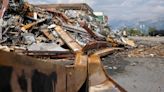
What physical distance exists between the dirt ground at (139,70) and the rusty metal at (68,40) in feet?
4.15

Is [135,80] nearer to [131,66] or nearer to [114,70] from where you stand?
[114,70]

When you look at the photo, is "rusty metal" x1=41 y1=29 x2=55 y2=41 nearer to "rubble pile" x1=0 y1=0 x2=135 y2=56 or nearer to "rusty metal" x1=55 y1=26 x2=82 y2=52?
"rubble pile" x1=0 y1=0 x2=135 y2=56

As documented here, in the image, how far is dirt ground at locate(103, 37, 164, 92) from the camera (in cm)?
838

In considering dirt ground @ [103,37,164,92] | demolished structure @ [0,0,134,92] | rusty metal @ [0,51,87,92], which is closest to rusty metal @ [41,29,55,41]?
A: demolished structure @ [0,0,134,92]

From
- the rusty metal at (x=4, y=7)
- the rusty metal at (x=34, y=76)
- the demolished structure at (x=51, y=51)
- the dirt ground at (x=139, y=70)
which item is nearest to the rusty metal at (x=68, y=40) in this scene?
the demolished structure at (x=51, y=51)

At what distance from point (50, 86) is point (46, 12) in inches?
689

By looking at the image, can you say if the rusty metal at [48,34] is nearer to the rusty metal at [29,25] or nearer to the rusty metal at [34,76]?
the rusty metal at [29,25]

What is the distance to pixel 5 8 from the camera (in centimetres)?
1633

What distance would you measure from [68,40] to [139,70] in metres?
5.03

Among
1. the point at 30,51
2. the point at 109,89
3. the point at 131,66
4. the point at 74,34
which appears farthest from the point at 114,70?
the point at 74,34

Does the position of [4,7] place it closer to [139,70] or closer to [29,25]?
[29,25]

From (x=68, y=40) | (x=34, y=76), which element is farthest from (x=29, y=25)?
(x=34, y=76)

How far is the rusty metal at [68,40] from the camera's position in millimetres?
14136

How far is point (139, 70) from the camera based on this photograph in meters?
10.6
